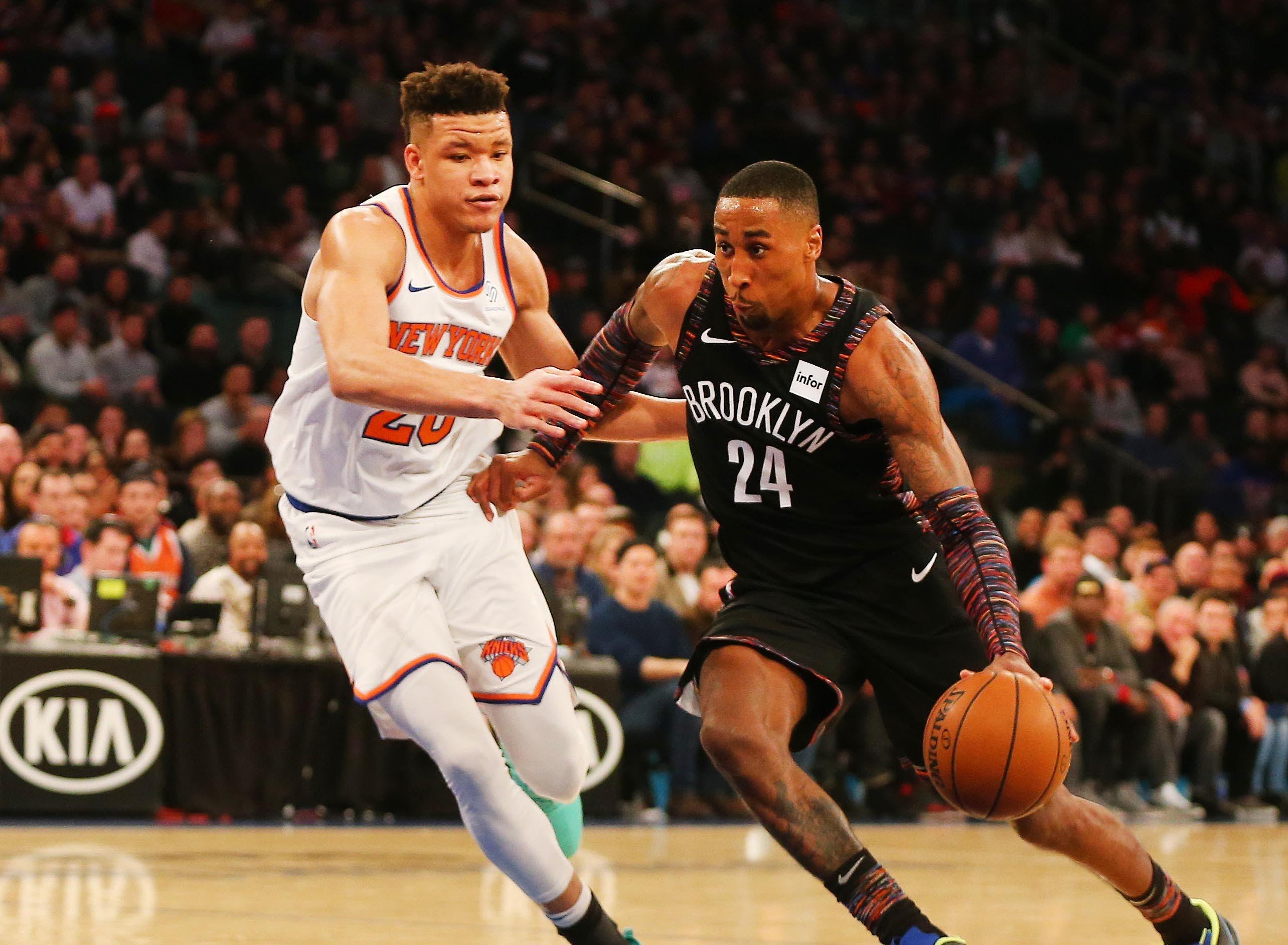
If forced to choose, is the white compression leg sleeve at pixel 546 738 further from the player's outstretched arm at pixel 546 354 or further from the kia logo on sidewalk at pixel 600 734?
the kia logo on sidewalk at pixel 600 734

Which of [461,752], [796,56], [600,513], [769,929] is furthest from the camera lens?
[796,56]

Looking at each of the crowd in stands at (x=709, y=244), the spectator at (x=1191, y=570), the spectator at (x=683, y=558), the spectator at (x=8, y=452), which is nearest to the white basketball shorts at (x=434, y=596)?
the crowd in stands at (x=709, y=244)

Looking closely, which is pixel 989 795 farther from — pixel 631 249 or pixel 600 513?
pixel 631 249

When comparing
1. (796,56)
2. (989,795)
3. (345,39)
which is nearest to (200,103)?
(345,39)

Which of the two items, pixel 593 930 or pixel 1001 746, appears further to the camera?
pixel 593 930

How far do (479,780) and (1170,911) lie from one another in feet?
5.83

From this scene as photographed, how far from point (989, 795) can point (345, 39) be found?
1435cm

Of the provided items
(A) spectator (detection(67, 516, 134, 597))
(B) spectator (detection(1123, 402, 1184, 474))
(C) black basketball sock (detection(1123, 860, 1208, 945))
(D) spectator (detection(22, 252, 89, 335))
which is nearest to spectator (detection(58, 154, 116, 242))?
(D) spectator (detection(22, 252, 89, 335))

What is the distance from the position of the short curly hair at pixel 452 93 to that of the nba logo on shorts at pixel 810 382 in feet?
3.50

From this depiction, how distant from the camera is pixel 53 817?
30.8 ft

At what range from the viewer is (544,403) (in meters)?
4.41

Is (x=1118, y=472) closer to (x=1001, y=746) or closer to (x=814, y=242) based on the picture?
(x=814, y=242)

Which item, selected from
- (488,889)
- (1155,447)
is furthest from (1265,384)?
(488,889)

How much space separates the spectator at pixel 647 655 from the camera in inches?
420
